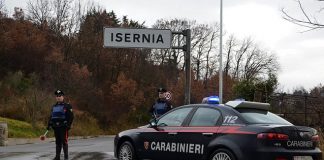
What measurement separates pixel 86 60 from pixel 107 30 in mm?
42051

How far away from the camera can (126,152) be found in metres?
11.4

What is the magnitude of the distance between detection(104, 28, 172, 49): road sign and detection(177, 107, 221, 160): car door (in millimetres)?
3224

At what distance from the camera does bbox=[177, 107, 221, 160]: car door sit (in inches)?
376

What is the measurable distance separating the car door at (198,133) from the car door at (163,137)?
8.4 inches

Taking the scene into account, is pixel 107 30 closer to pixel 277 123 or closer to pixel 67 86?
pixel 277 123

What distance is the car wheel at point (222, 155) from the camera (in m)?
8.98

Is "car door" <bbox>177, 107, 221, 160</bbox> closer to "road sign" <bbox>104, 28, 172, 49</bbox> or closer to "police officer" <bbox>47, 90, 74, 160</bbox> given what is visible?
"road sign" <bbox>104, 28, 172, 49</bbox>

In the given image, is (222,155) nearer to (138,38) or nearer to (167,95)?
(138,38)

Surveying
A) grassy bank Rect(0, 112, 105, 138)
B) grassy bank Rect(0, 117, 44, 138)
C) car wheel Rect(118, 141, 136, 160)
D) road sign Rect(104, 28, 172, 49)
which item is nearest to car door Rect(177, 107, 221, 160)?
car wheel Rect(118, 141, 136, 160)

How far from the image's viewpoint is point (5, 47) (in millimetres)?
47312

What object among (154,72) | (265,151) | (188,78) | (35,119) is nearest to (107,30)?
(188,78)

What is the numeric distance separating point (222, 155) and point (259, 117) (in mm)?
992

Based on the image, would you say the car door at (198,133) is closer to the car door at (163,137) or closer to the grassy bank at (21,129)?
the car door at (163,137)

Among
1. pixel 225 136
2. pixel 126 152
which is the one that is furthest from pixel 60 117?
pixel 225 136
